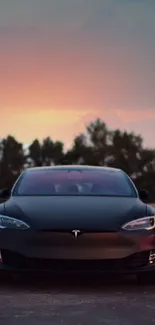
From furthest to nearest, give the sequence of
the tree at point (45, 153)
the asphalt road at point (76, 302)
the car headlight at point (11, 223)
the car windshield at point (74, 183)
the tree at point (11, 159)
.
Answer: the tree at point (45, 153) < the tree at point (11, 159) < the car windshield at point (74, 183) < the car headlight at point (11, 223) < the asphalt road at point (76, 302)

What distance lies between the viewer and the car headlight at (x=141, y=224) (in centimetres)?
633

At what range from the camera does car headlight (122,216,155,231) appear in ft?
20.8

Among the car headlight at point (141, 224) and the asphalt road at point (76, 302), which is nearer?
the asphalt road at point (76, 302)

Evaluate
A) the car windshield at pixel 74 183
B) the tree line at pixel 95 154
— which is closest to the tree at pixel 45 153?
the tree line at pixel 95 154

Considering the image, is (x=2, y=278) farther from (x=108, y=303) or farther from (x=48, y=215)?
(x=108, y=303)

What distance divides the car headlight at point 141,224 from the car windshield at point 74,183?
0.84 m

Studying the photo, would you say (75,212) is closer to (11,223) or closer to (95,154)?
(11,223)

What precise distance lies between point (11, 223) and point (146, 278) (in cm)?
156

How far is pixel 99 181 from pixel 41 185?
73 centimetres

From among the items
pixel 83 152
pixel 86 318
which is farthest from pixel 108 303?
pixel 83 152

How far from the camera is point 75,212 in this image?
646 centimetres

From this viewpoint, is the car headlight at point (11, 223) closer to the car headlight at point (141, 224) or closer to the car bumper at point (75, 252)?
the car bumper at point (75, 252)

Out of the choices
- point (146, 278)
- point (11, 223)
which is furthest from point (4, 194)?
point (146, 278)

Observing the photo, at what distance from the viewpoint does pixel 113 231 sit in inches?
245
